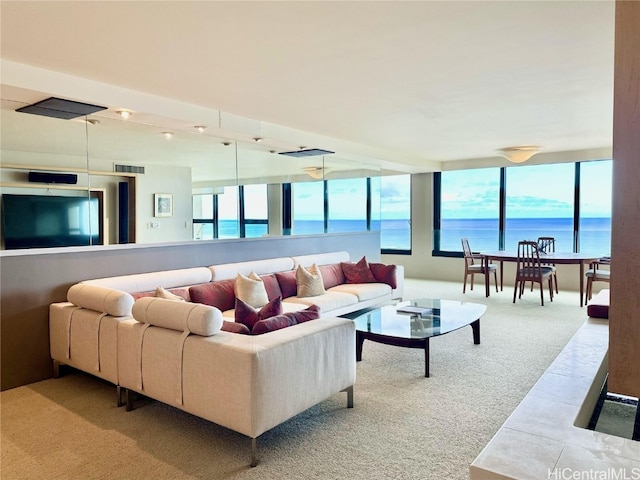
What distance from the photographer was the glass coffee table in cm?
381

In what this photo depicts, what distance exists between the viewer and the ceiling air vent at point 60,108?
A: 3.53 meters

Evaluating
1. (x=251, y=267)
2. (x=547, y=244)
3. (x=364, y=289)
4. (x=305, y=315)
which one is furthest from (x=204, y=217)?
(x=547, y=244)

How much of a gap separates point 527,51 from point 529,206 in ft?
20.9

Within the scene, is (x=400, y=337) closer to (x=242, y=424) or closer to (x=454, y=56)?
(x=242, y=424)

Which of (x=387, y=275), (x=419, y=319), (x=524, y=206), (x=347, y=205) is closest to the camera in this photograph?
(x=419, y=319)

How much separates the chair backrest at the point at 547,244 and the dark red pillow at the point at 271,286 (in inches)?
188

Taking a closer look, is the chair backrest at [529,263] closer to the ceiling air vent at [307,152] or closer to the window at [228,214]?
the ceiling air vent at [307,152]

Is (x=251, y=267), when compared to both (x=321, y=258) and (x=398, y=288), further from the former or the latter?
(x=398, y=288)

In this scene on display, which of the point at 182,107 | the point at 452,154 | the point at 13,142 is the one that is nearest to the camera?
the point at 13,142

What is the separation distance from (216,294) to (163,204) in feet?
3.91

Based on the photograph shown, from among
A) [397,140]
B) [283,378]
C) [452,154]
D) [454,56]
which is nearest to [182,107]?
[454,56]

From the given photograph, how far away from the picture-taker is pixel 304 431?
2848 mm

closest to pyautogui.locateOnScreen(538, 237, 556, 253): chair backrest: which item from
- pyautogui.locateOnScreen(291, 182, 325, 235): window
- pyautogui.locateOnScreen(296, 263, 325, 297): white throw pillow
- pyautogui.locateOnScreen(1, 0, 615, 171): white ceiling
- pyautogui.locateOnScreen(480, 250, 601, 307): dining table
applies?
pyautogui.locateOnScreen(480, 250, 601, 307): dining table

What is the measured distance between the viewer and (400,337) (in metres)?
3.79
